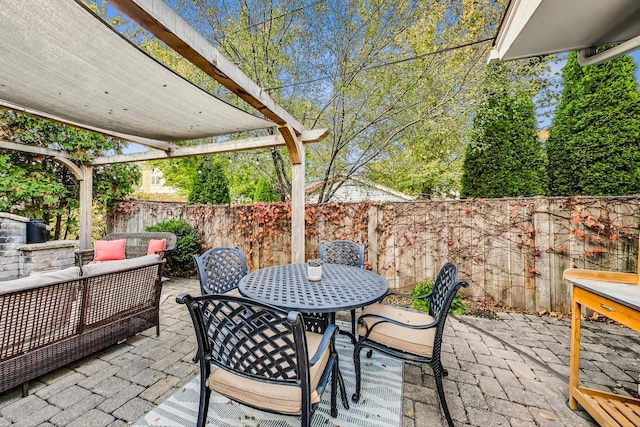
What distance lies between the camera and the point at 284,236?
5156mm

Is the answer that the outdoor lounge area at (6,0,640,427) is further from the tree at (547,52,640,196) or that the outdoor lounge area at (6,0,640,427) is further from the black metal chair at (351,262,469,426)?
the tree at (547,52,640,196)

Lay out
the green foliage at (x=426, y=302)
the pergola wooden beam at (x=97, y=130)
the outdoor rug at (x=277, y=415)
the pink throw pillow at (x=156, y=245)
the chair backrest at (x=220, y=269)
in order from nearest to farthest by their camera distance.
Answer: the outdoor rug at (x=277, y=415) → the chair backrest at (x=220, y=269) → the pergola wooden beam at (x=97, y=130) → the green foliage at (x=426, y=302) → the pink throw pillow at (x=156, y=245)

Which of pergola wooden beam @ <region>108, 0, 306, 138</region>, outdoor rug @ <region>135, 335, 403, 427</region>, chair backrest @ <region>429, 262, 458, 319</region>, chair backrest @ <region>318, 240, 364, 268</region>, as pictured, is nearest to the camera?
pergola wooden beam @ <region>108, 0, 306, 138</region>

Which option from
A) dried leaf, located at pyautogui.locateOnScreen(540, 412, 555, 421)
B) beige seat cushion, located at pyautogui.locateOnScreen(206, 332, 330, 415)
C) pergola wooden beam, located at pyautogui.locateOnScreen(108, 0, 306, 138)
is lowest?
dried leaf, located at pyautogui.locateOnScreen(540, 412, 555, 421)

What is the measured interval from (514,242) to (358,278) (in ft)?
8.89

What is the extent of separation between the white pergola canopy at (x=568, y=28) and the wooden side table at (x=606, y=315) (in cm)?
177

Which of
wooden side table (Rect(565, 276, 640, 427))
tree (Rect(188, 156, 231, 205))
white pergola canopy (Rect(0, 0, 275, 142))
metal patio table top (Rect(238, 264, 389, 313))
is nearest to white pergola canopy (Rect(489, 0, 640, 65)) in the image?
wooden side table (Rect(565, 276, 640, 427))

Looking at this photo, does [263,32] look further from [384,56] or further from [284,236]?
[284,236]

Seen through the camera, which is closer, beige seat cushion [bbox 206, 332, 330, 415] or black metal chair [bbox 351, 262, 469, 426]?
beige seat cushion [bbox 206, 332, 330, 415]

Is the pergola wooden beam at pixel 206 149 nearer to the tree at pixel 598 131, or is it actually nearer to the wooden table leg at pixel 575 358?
the wooden table leg at pixel 575 358

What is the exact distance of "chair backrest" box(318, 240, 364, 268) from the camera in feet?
11.2

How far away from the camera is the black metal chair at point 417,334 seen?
1774 mm

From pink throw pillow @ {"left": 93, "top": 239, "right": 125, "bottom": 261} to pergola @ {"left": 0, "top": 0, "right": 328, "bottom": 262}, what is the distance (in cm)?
187

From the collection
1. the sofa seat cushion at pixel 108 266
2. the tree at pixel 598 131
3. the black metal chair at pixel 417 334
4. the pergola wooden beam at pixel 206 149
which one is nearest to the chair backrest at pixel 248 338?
the black metal chair at pixel 417 334
